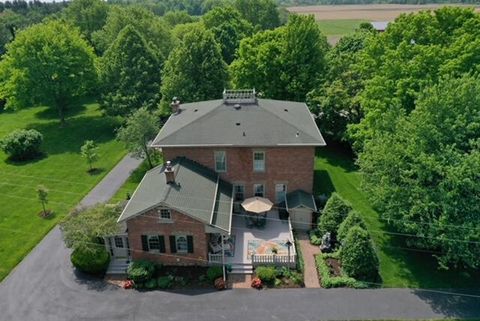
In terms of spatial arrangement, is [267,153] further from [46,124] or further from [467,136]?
[46,124]

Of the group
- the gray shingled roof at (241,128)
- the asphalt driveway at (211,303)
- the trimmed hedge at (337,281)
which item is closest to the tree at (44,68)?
the gray shingled roof at (241,128)

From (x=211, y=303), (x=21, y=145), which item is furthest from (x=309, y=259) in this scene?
(x=21, y=145)

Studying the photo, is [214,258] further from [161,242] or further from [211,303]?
[161,242]

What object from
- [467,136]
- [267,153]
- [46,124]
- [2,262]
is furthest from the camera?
[46,124]

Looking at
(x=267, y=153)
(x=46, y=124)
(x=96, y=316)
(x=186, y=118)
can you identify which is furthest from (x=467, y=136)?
(x=46, y=124)

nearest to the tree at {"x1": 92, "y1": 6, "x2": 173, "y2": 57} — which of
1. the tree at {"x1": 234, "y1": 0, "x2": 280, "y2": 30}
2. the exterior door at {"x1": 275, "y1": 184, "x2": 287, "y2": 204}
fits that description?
the tree at {"x1": 234, "y1": 0, "x2": 280, "y2": 30}

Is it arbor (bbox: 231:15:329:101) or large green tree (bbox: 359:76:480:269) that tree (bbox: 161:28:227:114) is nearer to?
arbor (bbox: 231:15:329:101)

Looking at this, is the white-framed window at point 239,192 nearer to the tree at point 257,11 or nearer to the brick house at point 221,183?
the brick house at point 221,183
